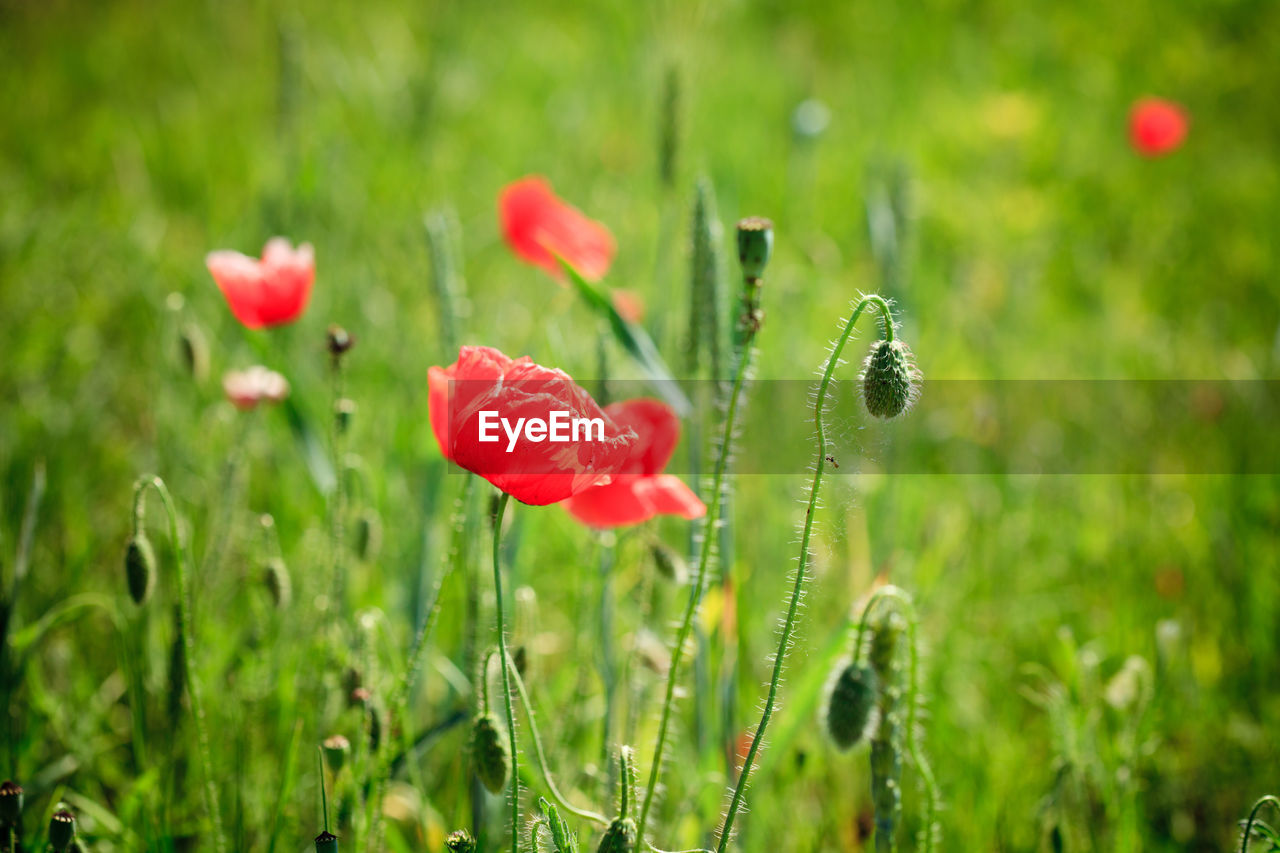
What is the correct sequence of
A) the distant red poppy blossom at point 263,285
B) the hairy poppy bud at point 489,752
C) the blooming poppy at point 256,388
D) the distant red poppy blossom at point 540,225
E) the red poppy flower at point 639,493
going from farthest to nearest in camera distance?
the distant red poppy blossom at point 540,225 → the blooming poppy at point 256,388 → the distant red poppy blossom at point 263,285 → the red poppy flower at point 639,493 → the hairy poppy bud at point 489,752

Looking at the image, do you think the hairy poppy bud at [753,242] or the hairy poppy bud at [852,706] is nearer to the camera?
the hairy poppy bud at [753,242]

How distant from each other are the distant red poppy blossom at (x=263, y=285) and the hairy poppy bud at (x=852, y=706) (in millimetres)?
943

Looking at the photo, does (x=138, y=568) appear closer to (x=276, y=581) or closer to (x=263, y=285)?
(x=276, y=581)

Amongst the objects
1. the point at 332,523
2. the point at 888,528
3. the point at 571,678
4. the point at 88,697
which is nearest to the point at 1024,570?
the point at 888,528

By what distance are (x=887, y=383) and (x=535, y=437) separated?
1.02 feet

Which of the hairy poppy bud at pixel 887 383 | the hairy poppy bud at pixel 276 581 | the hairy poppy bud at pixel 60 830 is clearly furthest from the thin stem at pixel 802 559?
the hairy poppy bud at pixel 276 581

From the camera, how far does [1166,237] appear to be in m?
3.70

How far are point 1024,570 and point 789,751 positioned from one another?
35.9 inches

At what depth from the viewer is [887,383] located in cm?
84

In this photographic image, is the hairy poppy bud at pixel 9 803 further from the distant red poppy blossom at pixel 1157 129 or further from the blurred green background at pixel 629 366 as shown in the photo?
the distant red poppy blossom at pixel 1157 129

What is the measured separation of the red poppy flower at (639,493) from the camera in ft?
3.53

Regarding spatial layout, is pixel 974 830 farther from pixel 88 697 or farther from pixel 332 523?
pixel 88 697

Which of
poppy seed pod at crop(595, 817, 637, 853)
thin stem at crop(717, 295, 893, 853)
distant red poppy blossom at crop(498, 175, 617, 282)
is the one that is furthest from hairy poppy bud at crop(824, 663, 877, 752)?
distant red poppy blossom at crop(498, 175, 617, 282)

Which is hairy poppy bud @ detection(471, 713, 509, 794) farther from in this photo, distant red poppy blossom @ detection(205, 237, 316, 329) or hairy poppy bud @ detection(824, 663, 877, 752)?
distant red poppy blossom @ detection(205, 237, 316, 329)
